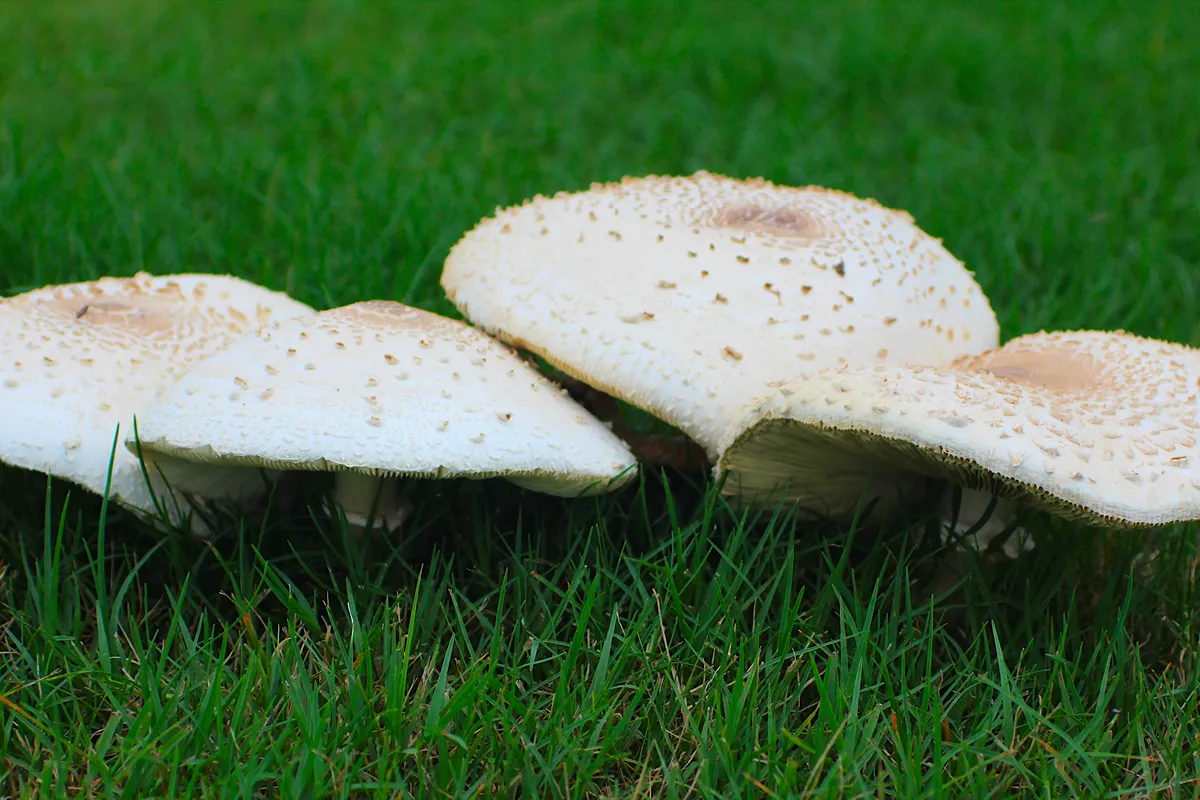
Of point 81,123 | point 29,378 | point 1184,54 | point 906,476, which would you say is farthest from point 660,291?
point 1184,54

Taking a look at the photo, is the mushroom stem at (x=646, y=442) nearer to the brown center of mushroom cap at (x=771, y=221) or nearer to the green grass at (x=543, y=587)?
the green grass at (x=543, y=587)

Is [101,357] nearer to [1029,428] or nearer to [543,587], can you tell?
[543,587]

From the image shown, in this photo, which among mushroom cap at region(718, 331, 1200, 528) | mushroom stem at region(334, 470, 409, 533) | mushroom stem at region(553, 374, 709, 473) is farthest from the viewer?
mushroom stem at region(553, 374, 709, 473)

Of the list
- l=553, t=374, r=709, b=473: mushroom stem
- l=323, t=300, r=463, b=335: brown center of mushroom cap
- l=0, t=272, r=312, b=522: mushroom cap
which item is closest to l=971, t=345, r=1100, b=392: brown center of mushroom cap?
l=553, t=374, r=709, b=473: mushroom stem

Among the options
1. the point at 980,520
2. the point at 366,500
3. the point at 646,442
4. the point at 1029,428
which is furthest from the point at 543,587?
the point at 1029,428

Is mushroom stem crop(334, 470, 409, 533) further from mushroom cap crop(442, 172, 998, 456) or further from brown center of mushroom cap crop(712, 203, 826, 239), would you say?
brown center of mushroom cap crop(712, 203, 826, 239)

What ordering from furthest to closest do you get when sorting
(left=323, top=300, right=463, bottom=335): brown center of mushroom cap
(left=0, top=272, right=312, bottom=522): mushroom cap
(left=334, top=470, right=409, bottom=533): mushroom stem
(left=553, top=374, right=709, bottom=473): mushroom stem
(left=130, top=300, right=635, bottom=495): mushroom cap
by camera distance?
(left=553, top=374, right=709, bottom=473): mushroom stem → (left=334, top=470, right=409, bottom=533): mushroom stem → (left=323, top=300, right=463, bottom=335): brown center of mushroom cap → (left=0, top=272, right=312, bottom=522): mushroom cap → (left=130, top=300, right=635, bottom=495): mushroom cap

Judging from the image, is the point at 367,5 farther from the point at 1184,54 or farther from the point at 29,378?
the point at 29,378
